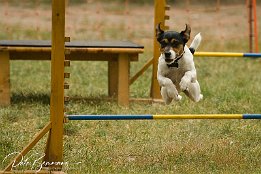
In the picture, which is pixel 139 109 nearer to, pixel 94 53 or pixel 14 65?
pixel 94 53

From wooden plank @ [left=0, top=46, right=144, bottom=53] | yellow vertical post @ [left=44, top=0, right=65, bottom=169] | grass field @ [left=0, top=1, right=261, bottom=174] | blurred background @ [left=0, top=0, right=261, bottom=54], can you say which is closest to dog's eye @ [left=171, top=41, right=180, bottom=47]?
yellow vertical post @ [left=44, top=0, right=65, bottom=169]

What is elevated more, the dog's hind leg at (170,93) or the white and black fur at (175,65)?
the white and black fur at (175,65)

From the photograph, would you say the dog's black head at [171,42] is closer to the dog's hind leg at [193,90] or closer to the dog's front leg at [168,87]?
the dog's front leg at [168,87]

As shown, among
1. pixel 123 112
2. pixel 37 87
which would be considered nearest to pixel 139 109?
pixel 123 112

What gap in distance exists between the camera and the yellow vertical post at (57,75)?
5.99 meters

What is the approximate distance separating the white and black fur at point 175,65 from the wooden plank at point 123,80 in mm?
2438

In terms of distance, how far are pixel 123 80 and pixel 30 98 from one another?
1.16 m

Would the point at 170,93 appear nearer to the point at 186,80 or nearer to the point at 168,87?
the point at 168,87

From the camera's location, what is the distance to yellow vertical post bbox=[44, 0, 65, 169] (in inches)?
236

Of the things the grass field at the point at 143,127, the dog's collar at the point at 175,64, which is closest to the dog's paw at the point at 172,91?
the dog's collar at the point at 175,64

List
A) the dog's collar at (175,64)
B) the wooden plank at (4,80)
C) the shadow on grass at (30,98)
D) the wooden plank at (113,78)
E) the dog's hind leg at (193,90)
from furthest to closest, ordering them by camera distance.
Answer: the wooden plank at (113,78)
the shadow on grass at (30,98)
the wooden plank at (4,80)
the dog's hind leg at (193,90)
the dog's collar at (175,64)

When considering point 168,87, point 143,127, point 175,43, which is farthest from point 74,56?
point 175,43

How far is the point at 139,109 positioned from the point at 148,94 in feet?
3.50

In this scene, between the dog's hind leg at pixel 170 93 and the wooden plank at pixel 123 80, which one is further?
the wooden plank at pixel 123 80
